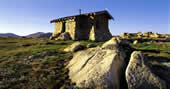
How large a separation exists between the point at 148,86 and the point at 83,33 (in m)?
25.2

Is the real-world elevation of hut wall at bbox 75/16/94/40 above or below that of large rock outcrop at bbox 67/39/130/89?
above

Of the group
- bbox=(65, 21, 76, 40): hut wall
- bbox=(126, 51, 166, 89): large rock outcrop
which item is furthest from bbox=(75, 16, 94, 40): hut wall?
bbox=(126, 51, 166, 89): large rock outcrop

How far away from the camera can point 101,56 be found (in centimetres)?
809

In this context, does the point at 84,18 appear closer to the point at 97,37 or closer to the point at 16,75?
the point at 97,37

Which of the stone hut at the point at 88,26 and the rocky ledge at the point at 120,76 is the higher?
the stone hut at the point at 88,26

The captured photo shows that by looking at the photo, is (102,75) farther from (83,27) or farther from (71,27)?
(71,27)

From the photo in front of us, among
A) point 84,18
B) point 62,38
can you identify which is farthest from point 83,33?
point 62,38

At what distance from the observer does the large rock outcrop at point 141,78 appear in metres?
5.45

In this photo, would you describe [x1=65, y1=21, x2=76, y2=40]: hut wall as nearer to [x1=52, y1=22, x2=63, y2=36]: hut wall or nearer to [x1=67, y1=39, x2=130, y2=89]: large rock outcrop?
[x1=52, y1=22, x2=63, y2=36]: hut wall

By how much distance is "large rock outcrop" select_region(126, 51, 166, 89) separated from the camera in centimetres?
545

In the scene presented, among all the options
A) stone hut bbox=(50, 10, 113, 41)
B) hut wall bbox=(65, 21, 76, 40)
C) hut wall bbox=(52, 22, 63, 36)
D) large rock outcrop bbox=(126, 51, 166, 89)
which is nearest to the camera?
large rock outcrop bbox=(126, 51, 166, 89)

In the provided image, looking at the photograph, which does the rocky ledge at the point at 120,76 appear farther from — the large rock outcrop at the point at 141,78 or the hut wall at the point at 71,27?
the hut wall at the point at 71,27

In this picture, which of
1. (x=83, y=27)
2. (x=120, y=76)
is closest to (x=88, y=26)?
(x=83, y=27)

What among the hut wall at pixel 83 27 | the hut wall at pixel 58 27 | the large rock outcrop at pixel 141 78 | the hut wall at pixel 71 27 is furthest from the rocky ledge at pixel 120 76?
the hut wall at pixel 58 27
